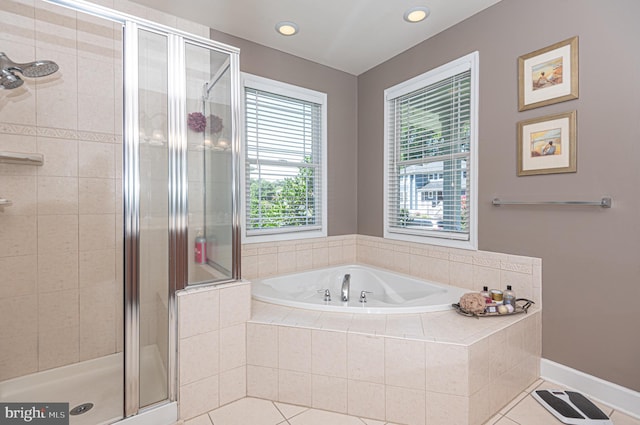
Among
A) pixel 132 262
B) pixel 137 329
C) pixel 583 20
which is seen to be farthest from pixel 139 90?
pixel 583 20

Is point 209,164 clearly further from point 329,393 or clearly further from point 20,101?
point 329,393

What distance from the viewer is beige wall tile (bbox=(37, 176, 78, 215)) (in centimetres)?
192

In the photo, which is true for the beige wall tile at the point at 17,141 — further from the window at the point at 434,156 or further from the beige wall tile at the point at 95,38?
the window at the point at 434,156

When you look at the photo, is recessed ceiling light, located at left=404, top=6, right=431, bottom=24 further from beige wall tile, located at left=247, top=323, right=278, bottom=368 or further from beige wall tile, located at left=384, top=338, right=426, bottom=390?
beige wall tile, located at left=247, top=323, right=278, bottom=368

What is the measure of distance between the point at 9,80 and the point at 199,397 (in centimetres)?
208

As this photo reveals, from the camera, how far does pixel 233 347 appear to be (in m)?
1.83

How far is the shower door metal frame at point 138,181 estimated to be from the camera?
152 centimetres

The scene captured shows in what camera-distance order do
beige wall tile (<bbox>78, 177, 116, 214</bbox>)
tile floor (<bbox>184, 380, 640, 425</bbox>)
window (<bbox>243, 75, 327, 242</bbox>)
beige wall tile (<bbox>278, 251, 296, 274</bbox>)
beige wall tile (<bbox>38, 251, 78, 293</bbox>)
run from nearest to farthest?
tile floor (<bbox>184, 380, 640, 425</bbox>) < beige wall tile (<bbox>38, 251, 78, 293</bbox>) < beige wall tile (<bbox>78, 177, 116, 214</bbox>) < window (<bbox>243, 75, 327, 242</bbox>) < beige wall tile (<bbox>278, 251, 296, 274</bbox>)

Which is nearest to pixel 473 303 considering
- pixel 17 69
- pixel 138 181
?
pixel 138 181

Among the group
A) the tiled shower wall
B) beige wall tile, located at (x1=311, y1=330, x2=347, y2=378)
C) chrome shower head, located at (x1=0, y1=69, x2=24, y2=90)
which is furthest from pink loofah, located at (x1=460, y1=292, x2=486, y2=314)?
chrome shower head, located at (x1=0, y1=69, x2=24, y2=90)

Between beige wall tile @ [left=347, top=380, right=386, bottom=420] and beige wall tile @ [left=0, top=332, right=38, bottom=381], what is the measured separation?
1954 millimetres

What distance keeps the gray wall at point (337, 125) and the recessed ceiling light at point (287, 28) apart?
12.4 inches

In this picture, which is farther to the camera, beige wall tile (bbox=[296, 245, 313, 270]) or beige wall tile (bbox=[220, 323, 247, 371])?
beige wall tile (bbox=[296, 245, 313, 270])

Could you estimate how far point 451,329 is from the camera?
5.65ft
